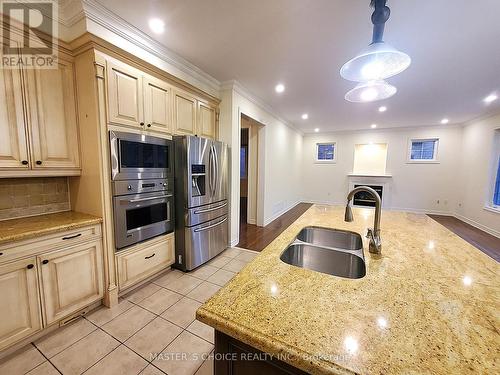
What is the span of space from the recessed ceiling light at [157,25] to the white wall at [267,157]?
128 cm

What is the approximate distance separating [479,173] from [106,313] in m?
7.48

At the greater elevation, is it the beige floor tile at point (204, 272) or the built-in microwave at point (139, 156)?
the built-in microwave at point (139, 156)

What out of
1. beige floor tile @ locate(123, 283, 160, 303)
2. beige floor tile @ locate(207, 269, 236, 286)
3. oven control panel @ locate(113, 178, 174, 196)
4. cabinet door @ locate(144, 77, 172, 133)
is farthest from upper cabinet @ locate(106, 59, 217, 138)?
beige floor tile @ locate(207, 269, 236, 286)

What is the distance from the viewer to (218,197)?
2.98m

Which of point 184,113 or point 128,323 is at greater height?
point 184,113

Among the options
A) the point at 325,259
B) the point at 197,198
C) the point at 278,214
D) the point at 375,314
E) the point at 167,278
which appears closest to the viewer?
the point at 375,314

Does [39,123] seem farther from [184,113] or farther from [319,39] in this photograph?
[319,39]

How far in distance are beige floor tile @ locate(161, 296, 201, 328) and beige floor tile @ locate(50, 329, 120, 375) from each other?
1.40 feet

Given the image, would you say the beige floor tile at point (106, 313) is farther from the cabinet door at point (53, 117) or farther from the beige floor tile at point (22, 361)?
the cabinet door at point (53, 117)

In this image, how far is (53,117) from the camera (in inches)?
72.7

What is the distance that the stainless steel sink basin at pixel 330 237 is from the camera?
1546mm

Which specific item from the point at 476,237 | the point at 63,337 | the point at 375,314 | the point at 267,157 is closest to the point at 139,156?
the point at 63,337

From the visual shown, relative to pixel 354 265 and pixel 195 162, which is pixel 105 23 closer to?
pixel 195 162

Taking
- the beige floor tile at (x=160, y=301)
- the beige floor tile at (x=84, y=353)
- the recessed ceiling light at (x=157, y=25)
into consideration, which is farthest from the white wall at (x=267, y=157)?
the beige floor tile at (x=84, y=353)
